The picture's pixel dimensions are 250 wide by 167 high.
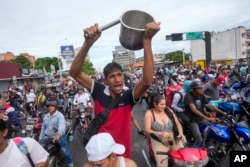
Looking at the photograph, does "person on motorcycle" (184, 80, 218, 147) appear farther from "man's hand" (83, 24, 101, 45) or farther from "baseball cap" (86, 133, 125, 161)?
"man's hand" (83, 24, 101, 45)

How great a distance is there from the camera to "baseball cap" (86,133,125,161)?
1925 millimetres

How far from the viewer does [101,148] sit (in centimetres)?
194

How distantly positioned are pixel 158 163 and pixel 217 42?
7388cm

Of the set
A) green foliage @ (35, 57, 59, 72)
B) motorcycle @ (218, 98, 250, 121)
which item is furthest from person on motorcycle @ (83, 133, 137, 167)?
green foliage @ (35, 57, 59, 72)

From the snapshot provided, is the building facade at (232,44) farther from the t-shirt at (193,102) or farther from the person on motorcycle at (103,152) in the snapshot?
the person on motorcycle at (103,152)

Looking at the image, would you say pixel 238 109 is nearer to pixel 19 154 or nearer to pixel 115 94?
pixel 115 94

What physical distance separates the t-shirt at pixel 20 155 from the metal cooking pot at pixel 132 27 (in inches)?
51.1

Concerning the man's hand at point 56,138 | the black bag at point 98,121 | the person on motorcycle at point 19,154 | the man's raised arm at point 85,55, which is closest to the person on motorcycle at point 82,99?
the man's hand at point 56,138

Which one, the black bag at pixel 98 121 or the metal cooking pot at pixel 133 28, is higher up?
the metal cooking pot at pixel 133 28

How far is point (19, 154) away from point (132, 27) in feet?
5.05

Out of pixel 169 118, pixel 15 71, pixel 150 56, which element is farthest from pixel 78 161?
pixel 15 71

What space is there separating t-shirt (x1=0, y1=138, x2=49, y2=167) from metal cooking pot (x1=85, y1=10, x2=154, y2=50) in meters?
1.30

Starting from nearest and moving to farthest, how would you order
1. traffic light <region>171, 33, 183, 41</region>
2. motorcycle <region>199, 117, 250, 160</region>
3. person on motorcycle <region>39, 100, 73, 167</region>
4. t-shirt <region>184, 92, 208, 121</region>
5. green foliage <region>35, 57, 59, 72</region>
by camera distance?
motorcycle <region>199, 117, 250, 160</region> < t-shirt <region>184, 92, 208, 121</region> < person on motorcycle <region>39, 100, 73, 167</region> < traffic light <region>171, 33, 183, 41</region> < green foliage <region>35, 57, 59, 72</region>

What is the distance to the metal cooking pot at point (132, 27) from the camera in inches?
79.3
